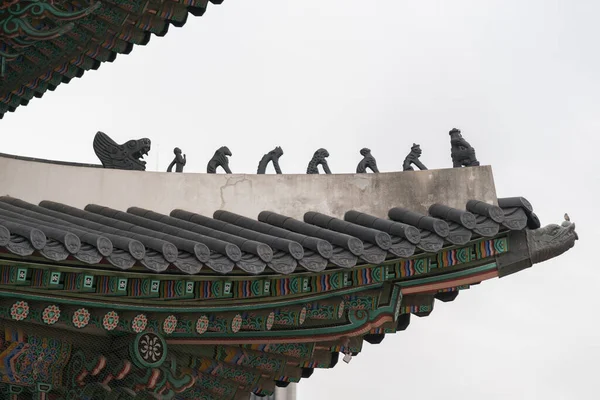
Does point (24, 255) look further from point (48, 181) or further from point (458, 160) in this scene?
point (458, 160)

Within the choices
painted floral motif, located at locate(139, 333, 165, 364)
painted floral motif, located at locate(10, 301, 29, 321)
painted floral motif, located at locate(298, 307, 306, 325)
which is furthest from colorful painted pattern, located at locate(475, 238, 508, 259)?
painted floral motif, located at locate(10, 301, 29, 321)

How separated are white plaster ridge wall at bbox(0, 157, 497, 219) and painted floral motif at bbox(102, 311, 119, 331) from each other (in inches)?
73.8

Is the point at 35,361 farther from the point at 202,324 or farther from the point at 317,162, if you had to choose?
the point at 317,162

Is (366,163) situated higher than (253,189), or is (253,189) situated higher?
(366,163)

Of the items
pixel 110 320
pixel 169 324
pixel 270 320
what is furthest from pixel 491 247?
pixel 110 320

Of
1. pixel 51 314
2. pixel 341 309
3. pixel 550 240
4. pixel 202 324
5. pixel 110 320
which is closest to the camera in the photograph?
pixel 51 314

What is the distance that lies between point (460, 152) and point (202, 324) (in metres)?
2.80

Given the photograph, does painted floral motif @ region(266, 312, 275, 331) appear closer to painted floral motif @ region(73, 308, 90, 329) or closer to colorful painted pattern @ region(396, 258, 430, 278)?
colorful painted pattern @ region(396, 258, 430, 278)

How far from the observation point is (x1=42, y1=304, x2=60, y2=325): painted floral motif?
6.39 metres

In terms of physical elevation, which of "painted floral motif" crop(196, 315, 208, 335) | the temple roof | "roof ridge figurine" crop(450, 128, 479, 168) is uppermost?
the temple roof

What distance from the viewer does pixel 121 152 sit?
28.2ft

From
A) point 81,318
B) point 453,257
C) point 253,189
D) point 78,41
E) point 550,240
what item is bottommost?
point 81,318

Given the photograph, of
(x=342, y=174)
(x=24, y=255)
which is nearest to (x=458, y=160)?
(x=342, y=174)

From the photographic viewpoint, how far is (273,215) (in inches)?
308
